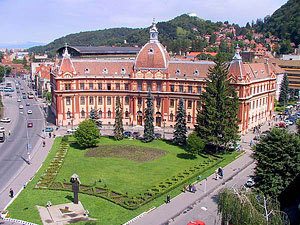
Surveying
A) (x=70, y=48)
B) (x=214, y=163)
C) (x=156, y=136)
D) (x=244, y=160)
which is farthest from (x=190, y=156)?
(x=70, y=48)

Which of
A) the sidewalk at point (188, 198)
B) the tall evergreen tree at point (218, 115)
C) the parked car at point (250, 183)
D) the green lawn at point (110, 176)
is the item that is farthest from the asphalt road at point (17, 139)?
the parked car at point (250, 183)

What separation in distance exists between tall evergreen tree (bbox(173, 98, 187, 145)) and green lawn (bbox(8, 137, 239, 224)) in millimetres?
1961

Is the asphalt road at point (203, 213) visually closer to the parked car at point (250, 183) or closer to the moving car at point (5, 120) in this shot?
the parked car at point (250, 183)

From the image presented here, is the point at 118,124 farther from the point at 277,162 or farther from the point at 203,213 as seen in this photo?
the point at 277,162

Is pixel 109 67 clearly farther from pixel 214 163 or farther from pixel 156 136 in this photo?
pixel 214 163

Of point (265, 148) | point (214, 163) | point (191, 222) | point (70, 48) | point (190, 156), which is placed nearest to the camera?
point (191, 222)

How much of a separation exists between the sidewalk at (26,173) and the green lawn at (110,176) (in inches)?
39.0

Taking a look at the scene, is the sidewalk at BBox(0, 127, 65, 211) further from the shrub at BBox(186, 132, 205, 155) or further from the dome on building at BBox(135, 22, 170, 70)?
the dome on building at BBox(135, 22, 170, 70)

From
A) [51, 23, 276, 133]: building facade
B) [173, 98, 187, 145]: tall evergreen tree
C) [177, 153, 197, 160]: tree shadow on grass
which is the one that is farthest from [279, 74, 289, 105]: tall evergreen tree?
[177, 153, 197, 160]: tree shadow on grass

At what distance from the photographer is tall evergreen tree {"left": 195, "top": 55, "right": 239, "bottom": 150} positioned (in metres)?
65.6

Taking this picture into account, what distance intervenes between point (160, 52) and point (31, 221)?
185 ft

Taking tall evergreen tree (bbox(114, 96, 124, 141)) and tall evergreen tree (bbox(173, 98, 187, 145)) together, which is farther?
tall evergreen tree (bbox(114, 96, 124, 141))

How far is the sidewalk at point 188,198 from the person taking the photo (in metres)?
41.1

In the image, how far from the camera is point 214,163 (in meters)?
60.7
